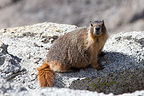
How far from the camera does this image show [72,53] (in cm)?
723

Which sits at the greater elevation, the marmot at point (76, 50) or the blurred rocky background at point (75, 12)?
the blurred rocky background at point (75, 12)

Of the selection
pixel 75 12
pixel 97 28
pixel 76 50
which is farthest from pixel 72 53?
pixel 75 12

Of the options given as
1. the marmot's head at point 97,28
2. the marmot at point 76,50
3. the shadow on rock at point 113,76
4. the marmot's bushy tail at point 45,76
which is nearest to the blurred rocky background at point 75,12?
the shadow on rock at point 113,76

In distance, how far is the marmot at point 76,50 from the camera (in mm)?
7051

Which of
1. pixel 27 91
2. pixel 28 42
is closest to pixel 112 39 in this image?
pixel 28 42

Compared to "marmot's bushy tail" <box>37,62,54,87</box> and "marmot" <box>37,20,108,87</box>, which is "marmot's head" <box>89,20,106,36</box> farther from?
"marmot's bushy tail" <box>37,62,54,87</box>

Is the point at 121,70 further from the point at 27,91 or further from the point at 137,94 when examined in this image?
the point at 27,91

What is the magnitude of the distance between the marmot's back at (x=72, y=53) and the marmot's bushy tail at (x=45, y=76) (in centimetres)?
30

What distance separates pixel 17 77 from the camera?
682 cm

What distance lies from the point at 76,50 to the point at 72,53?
11 cm

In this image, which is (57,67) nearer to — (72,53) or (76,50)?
(72,53)

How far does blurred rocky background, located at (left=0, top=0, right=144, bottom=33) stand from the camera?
15.1 metres

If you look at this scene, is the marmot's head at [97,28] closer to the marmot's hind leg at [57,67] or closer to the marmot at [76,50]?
the marmot at [76,50]

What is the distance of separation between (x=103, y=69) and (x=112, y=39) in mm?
1291
